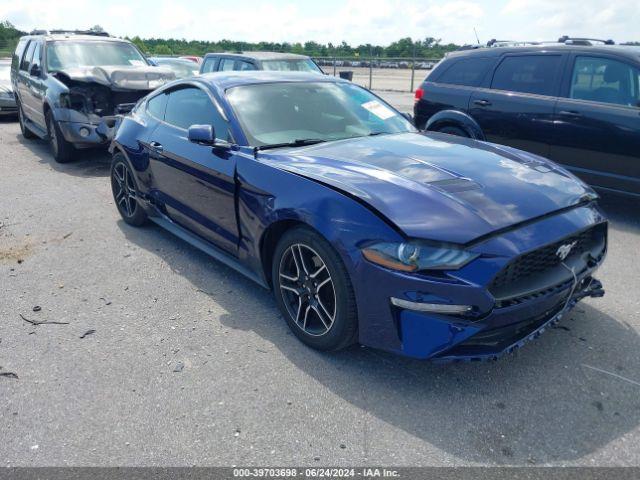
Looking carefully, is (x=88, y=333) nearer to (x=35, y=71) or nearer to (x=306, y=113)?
(x=306, y=113)

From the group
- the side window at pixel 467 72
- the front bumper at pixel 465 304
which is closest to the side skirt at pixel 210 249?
the front bumper at pixel 465 304

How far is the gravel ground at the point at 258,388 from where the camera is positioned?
2.47 meters

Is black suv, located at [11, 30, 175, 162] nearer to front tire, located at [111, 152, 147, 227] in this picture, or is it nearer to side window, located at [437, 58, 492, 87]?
front tire, located at [111, 152, 147, 227]

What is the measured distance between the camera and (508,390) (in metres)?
2.86

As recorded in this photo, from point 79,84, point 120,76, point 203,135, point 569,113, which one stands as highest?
point 120,76

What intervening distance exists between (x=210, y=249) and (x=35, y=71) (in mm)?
6855

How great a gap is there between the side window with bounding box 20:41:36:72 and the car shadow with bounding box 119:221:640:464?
8471 millimetres

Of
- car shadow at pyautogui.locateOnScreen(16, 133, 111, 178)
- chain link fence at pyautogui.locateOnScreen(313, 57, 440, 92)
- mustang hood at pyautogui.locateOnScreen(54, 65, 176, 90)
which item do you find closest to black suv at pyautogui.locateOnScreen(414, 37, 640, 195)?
mustang hood at pyautogui.locateOnScreen(54, 65, 176, 90)

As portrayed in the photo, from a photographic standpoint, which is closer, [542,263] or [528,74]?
[542,263]

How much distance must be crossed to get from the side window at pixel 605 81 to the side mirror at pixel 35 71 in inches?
318

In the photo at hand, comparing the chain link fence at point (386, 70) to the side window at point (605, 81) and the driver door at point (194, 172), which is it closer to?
the side window at point (605, 81)

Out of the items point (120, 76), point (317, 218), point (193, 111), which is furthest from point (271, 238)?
point (120, 76)

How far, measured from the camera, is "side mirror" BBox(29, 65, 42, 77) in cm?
888

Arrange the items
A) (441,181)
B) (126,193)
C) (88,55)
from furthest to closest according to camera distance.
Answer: (88,55) → (126,193) → (441,181)
